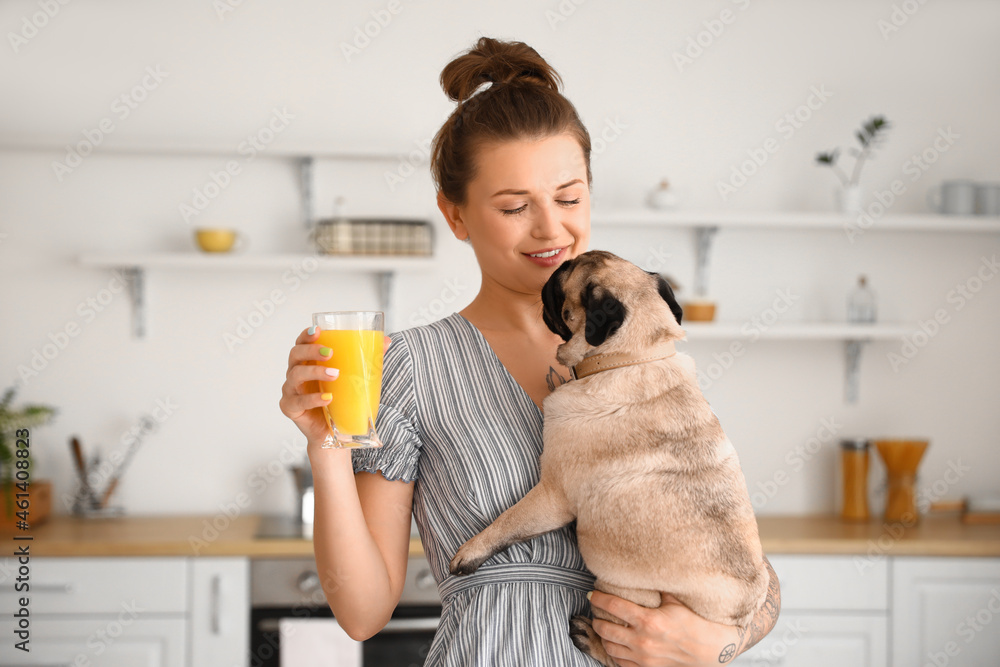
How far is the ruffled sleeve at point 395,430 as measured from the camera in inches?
46.4

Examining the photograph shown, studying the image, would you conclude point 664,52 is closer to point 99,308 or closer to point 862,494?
point 862,494

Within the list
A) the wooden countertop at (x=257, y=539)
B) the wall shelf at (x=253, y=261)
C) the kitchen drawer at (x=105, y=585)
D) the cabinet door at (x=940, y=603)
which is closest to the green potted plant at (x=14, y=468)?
the wooden countertop at (x=257, y=539)

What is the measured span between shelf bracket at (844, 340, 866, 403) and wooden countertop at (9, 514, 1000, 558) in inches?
21.9

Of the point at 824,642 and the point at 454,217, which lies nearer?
the point at 454,217

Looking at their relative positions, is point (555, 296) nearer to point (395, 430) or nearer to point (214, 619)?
point (395, 430)

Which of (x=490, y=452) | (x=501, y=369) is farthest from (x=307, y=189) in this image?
(x=490, y=452)

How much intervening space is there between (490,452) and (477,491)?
0.06 metres

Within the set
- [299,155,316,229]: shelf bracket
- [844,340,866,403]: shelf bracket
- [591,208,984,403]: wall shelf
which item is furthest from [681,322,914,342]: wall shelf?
[299,155,316,229]: shelf bracket

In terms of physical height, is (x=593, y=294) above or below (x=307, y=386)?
above

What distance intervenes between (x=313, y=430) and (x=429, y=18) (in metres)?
2.76

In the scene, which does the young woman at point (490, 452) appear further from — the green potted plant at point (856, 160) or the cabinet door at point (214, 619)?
the green potted plant at point (856, 160)

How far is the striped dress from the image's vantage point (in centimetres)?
112

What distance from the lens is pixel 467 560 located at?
3.65 ft

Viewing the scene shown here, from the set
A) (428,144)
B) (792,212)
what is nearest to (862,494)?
(792,212)
